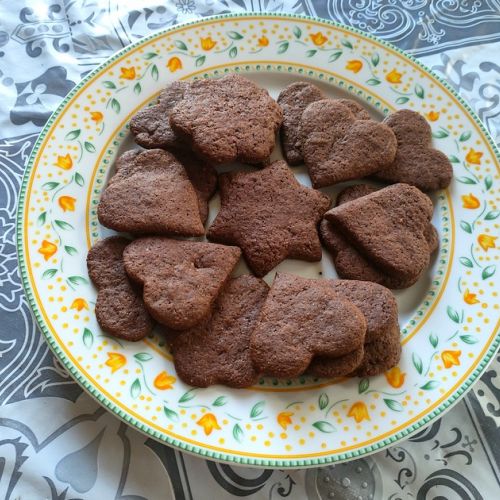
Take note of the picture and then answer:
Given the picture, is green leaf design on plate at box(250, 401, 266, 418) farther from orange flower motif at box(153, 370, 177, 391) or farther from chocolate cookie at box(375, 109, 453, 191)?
chocolate cookie at box(375, 109, 453, 191)

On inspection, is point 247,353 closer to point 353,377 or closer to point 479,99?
point 353,377

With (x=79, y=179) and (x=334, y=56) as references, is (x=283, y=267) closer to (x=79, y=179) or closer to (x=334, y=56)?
(x=79, y=179)

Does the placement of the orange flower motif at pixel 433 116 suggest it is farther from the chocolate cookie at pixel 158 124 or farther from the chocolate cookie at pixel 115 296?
the chocolate cookie at pixel 115 296

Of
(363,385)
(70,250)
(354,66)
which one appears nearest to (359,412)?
(363,385)

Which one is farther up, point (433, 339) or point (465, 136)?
point (465, 136)

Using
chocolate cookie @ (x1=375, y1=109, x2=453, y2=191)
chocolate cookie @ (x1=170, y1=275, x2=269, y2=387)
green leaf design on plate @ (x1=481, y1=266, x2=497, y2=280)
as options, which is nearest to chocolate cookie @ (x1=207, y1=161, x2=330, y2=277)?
chocolate cookie @ (x1=170, y1=275, x2=269, y2=387)

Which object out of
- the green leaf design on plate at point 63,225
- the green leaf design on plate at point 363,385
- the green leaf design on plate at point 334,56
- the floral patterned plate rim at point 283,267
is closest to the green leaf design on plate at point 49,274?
the floral patterned plate rim at point 283,267
